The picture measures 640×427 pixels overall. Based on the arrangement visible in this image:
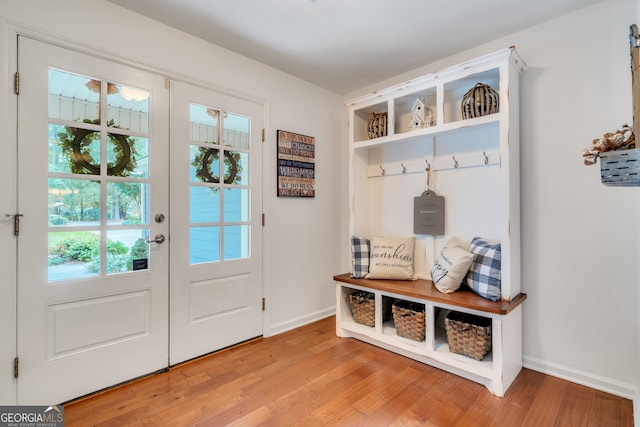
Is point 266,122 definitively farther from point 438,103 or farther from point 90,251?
point 90,251

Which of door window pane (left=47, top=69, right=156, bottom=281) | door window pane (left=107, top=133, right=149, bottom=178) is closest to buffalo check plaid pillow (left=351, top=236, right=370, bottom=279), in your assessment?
door window pane (left=47, top=69, right=156, bottom=281)

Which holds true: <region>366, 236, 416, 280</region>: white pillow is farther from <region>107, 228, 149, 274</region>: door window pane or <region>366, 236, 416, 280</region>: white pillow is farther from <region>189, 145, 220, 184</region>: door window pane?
<region>107, 228, 149, 274</region>: door window pane

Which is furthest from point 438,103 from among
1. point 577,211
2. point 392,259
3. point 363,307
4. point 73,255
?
point 73,255

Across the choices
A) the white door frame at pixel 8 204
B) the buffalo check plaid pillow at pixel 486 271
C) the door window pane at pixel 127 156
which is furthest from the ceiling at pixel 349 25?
the buffalo check plaid pillow at pixel 486 271

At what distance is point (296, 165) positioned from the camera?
2.97 metres

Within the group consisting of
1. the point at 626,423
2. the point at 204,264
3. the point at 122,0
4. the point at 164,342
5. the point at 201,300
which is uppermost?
the point at 122,0

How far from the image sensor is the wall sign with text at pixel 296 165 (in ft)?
9.36

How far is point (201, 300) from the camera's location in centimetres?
237

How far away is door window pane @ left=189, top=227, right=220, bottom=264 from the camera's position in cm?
233

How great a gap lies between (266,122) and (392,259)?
5.35ft

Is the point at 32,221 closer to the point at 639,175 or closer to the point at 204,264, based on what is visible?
the point at 204,264

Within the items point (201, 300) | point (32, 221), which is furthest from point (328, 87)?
point (32, 221)

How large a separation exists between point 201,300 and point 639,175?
247 centimetres

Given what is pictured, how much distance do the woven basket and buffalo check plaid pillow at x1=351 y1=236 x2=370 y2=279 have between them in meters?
0.18
